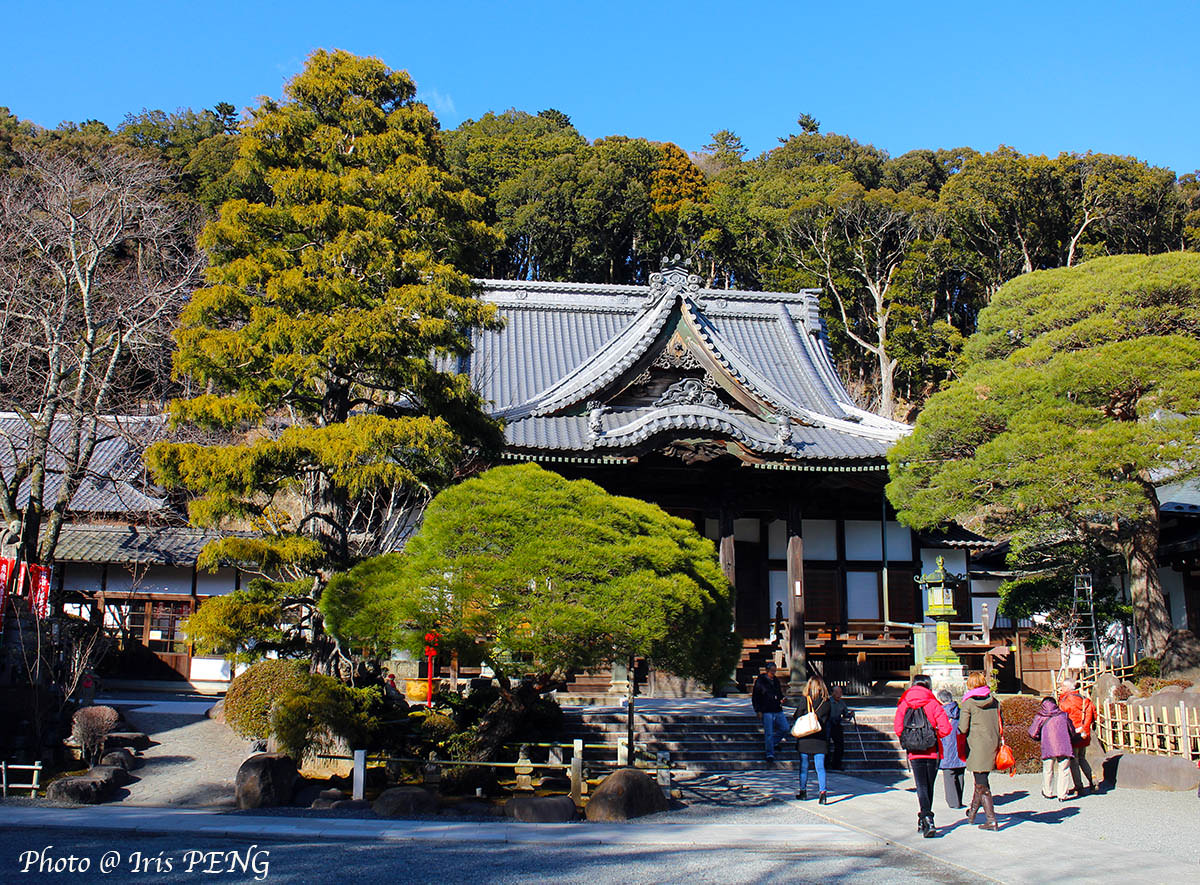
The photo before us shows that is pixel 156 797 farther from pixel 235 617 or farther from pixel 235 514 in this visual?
pixel 235 514

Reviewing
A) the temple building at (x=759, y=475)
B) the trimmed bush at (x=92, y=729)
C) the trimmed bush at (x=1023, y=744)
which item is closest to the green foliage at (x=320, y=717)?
the trimmed bush at (x=92, y=729)

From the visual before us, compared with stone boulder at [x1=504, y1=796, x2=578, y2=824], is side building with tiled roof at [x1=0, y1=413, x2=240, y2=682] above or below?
above

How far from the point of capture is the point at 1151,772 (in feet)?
40.1

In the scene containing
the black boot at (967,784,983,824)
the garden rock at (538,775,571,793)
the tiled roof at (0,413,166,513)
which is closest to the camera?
the black boot at (967,784,983,824)

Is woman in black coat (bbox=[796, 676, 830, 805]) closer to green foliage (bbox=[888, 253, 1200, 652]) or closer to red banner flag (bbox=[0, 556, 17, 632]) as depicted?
green foliage (bbox=[888, 253, 1200, 652])

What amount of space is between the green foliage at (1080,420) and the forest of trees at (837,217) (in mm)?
20462

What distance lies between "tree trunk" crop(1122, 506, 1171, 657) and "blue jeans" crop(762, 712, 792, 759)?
6.60 meters

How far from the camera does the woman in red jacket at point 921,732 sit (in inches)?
359

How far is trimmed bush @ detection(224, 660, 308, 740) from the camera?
1307cm

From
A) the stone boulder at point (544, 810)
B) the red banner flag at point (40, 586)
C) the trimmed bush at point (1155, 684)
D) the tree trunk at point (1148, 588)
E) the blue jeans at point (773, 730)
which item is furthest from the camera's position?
the tree trunk at point (1148, 588)

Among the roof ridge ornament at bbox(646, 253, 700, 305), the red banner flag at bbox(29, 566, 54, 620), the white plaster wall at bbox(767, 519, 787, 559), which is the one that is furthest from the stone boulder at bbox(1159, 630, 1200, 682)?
the red banner flag at bbox(29, 566, 54, 620)

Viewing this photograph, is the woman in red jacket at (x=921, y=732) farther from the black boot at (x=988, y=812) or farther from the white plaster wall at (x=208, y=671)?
the white plaster wall at (x=208, y=671)

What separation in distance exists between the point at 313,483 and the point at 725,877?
8.22 m

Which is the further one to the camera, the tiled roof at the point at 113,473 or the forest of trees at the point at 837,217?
the forest of trees at the point at 837,217
